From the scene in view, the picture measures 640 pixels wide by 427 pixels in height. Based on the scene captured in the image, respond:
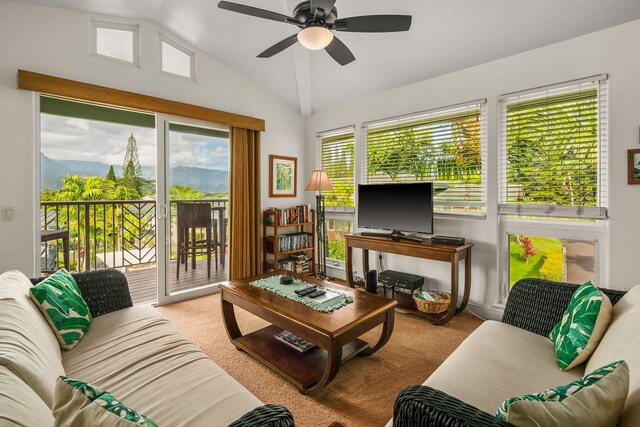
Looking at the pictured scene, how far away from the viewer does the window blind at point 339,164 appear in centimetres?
418

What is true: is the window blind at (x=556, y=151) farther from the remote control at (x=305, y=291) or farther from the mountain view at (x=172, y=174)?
the mountain view at (x=172, y=174)

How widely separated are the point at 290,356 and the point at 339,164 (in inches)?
113

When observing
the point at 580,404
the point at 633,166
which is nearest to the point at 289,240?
the point at 633,166

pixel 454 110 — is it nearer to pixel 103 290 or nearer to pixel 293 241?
pixel 293 241

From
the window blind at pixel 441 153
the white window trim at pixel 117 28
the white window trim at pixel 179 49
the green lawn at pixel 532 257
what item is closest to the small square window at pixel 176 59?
the white window trim at pixel 179 49

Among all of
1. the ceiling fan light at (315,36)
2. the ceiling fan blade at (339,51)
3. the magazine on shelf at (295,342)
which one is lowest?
the magazine on shelf at (295,342)

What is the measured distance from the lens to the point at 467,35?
2.65m

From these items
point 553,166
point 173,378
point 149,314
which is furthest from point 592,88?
point 149,314

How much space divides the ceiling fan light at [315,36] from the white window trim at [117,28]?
2.03 metres

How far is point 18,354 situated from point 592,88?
12.2 ft

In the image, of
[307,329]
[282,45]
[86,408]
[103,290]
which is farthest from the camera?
[282,45]

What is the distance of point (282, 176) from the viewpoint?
4371 millimetres

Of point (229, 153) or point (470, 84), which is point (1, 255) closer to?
point (229, 153)

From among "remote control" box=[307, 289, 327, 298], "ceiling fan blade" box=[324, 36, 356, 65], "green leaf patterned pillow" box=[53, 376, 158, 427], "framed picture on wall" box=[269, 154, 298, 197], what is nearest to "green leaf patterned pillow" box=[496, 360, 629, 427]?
"green leaf patterned pillow" box=[53, 376, 158, 427]
